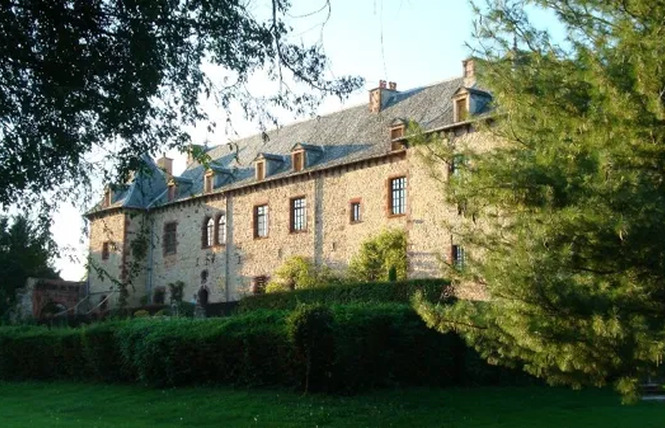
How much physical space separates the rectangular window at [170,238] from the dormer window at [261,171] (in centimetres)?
635

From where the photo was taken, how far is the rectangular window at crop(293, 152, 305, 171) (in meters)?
35.9

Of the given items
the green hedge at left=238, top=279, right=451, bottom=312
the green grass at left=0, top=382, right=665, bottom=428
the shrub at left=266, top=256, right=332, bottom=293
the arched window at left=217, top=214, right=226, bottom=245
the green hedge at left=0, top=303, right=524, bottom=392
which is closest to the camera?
the green grass at left=0, top=382, right=665, bottom=428

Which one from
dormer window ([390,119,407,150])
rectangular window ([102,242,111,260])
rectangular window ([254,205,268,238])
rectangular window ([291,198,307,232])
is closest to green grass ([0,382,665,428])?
dormer window ([390,119,407,150])

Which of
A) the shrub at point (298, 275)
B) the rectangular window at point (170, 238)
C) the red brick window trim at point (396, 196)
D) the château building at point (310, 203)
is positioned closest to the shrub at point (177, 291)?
the château building at point (310, 203)

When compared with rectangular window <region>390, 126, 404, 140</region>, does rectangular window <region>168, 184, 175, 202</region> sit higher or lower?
lower

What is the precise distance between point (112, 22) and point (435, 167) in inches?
158

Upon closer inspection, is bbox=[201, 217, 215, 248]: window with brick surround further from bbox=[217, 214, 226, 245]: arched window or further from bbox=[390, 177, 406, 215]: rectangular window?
bbox=[390, 177, 406, 215]: rectangular window

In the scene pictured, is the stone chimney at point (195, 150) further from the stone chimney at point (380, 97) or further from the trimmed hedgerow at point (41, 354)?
the stone chimney at point (380, 97)

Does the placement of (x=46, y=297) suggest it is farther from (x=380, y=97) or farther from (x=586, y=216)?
(x=586, y=216)

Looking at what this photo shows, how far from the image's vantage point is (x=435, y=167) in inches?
388

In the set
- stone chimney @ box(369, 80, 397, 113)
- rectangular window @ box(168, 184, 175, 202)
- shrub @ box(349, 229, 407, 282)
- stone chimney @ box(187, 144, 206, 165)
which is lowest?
stone chimney @ box(187, 144, 206, 165)

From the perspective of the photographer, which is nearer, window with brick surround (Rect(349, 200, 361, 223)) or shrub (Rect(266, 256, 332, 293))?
window with brick surround (Rect(349, 200, 361, 223))

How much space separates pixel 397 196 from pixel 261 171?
26.9 feet

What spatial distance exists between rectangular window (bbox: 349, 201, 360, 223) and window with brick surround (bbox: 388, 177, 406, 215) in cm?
168
